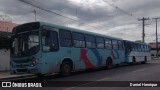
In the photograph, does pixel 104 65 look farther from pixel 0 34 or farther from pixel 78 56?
pixel 0 34

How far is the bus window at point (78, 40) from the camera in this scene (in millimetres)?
19144

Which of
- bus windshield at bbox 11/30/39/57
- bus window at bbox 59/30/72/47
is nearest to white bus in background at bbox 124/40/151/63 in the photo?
bus window at bbox 59/30/72/47

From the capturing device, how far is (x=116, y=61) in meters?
27.0

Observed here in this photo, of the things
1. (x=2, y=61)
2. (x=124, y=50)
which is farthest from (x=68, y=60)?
(x=124, y=50)

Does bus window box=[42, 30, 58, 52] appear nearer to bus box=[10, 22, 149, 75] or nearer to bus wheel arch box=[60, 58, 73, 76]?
bus box=[10, 22, 149, 75]

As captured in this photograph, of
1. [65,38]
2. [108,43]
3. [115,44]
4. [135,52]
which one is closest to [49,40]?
[65,38]

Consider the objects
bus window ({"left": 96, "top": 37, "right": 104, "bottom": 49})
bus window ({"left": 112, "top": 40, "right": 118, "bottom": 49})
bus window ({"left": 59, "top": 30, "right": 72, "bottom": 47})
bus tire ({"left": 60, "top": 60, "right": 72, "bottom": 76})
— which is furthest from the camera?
bus window ({"left": 112, "top": 40, "right": 118, "bottom": 49})

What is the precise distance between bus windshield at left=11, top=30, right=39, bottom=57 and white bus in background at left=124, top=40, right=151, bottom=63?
1615 centimetres

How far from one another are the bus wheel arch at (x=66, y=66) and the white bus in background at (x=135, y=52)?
1306 centimetres

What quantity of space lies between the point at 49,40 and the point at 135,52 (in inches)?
765

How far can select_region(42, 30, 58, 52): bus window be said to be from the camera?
15930 mm

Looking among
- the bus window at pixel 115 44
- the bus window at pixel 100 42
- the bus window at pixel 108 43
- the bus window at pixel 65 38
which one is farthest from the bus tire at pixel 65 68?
the bus window at pixel 115 44

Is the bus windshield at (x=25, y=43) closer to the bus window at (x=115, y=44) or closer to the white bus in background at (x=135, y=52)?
the bus window at (x=115, y=44)

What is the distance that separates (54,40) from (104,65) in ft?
27.6
